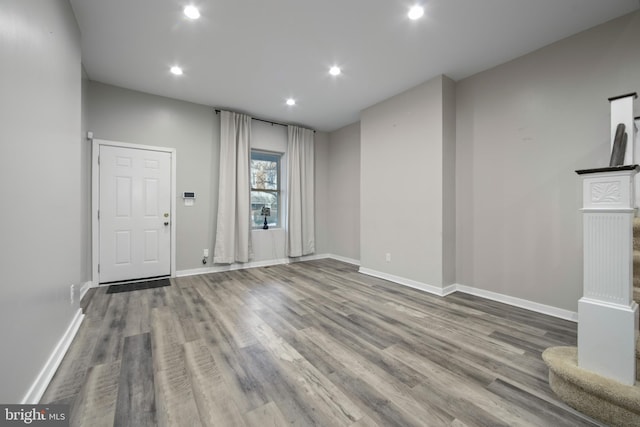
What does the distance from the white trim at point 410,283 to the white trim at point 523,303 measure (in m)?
0.23

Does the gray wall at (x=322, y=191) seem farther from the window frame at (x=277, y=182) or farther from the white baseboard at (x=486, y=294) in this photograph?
the white baseboard at (x=486, y=294)

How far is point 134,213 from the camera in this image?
3961 millimetres

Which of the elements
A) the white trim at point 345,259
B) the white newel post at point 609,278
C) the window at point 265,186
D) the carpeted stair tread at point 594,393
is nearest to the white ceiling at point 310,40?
Answer: the window at point 265,186

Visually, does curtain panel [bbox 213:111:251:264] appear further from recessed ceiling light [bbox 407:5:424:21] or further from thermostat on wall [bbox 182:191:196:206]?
→ recessed ceiling light [bbox 407:5:424:21]

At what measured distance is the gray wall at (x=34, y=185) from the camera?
1241mm

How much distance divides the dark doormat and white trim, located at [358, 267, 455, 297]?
320 cm

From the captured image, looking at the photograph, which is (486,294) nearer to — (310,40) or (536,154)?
(536,154)

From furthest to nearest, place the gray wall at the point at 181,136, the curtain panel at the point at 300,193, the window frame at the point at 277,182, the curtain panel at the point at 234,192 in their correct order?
the curtain panel at the point at 300,193 → the window frame at the point at 277,182 → the curtain panel at the point at 234,192 → the gray wall at the point at 181,136

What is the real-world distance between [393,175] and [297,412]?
3.37 metres

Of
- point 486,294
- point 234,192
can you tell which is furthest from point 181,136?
point 486,294

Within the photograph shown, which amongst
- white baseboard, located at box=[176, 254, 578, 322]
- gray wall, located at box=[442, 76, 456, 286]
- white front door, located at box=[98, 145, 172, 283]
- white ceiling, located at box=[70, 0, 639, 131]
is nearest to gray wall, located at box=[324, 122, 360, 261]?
white baseboard, located at box=[176, 254, 578, 322]

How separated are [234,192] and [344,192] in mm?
2340

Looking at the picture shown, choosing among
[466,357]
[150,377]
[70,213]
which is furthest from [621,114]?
[70,213]

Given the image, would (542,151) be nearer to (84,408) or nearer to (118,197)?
(84,408)
